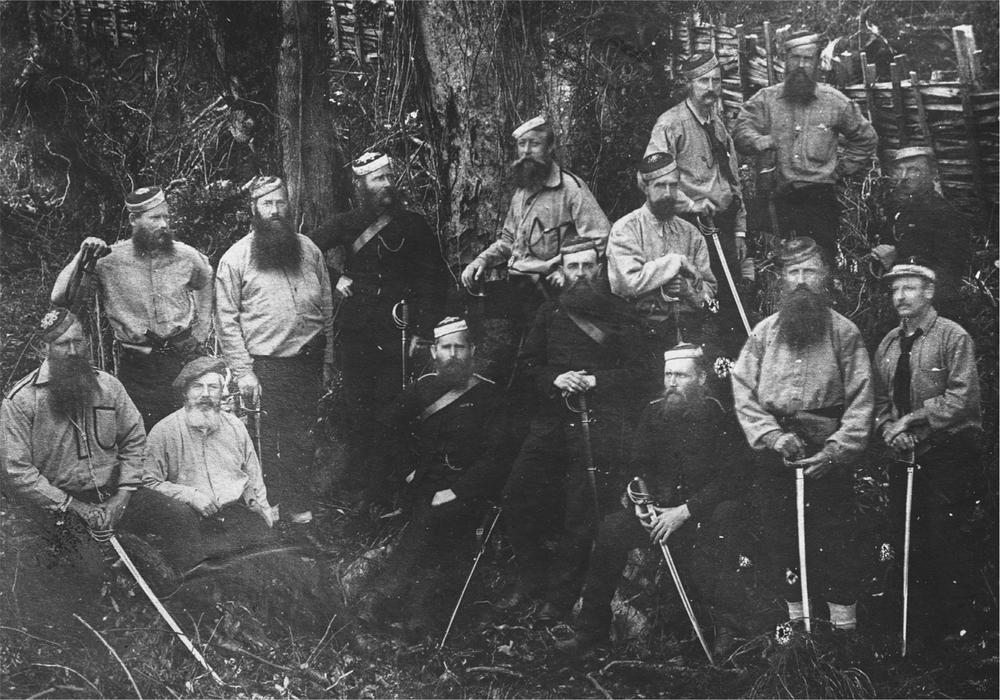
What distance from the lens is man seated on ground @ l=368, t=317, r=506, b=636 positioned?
548 centimetres

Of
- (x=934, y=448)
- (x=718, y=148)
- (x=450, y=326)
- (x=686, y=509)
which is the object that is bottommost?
(x=686, y=509)

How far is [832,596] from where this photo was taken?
213 inches

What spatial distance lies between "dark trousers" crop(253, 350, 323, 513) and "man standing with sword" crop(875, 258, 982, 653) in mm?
2848

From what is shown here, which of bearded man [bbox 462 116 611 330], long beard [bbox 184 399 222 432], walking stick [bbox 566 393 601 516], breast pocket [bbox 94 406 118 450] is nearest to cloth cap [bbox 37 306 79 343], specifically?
breast pocket [bbox 94 406 118 450]

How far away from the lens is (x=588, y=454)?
5.44 m

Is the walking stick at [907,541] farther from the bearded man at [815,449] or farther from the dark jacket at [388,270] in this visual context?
the dark jacket at [388,270]

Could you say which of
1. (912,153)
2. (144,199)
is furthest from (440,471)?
(912,153)

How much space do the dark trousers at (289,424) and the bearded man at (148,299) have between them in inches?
16.6

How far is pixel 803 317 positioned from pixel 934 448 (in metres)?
0.92

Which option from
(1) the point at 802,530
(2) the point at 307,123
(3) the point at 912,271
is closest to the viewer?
(1) the point at 802,530

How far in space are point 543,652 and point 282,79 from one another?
10.6 feet

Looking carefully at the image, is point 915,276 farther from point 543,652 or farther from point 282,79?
point 282,79

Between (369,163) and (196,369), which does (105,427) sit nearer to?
(196,369)

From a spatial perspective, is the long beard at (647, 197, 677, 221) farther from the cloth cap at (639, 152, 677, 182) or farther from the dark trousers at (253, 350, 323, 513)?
the dark trousers at (253, 350, 323, 513)
